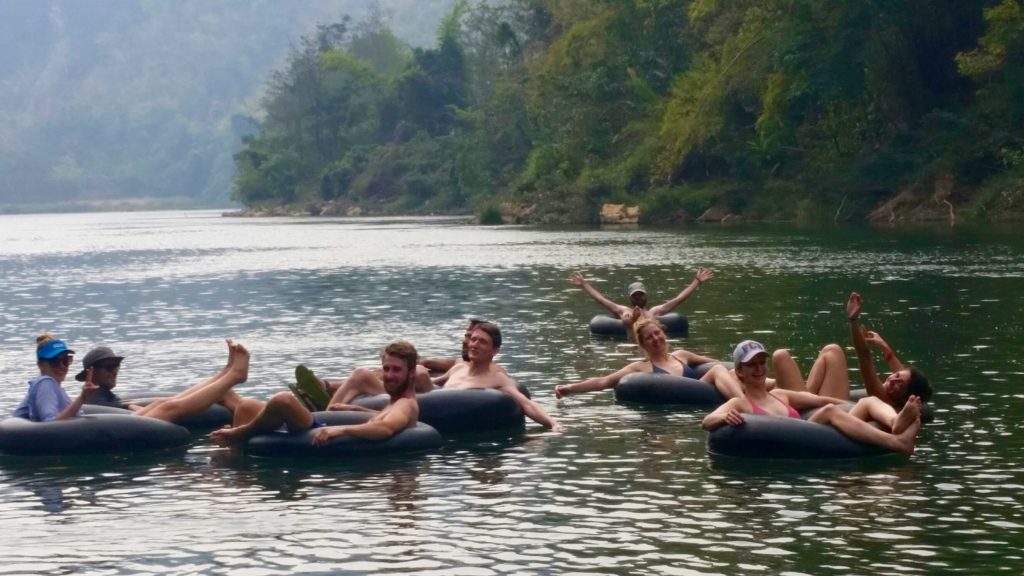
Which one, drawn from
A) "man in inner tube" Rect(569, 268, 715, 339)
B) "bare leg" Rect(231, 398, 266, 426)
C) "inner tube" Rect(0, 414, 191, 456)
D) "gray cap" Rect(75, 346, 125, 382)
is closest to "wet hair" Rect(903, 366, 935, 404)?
"bare leg" Rect(231, 398, 266, 426)

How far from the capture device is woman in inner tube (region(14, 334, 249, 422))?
1573 centimetres

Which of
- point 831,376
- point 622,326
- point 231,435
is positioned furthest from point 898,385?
point 622,326

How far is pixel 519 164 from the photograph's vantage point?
118125 mm

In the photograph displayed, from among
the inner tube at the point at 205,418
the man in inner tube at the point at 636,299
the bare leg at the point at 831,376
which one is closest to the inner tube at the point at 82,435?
the inner tube at the point at 205,418

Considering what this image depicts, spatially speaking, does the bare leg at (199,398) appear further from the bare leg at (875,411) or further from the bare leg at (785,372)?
the bare leg at (875,411)

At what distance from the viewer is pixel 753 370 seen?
15.1 metres

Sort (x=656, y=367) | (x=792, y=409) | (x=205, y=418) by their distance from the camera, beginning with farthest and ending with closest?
(x=656, y=367) → (x=205, y=418) → (x=792, y=409)

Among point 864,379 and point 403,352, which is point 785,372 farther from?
point 403,352

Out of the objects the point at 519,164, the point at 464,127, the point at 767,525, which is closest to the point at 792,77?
the point at 519,164

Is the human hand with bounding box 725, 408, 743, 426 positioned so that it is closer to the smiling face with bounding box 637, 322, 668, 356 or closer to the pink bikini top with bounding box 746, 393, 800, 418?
the pink bikini top with bounding box 746, 393, 800, 418

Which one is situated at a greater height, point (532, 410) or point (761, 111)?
point (761, 111)

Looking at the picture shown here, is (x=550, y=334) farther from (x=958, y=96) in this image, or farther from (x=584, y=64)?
(x=584, y=64)

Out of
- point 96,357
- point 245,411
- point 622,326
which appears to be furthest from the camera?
point 622,326

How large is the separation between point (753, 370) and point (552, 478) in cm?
217
